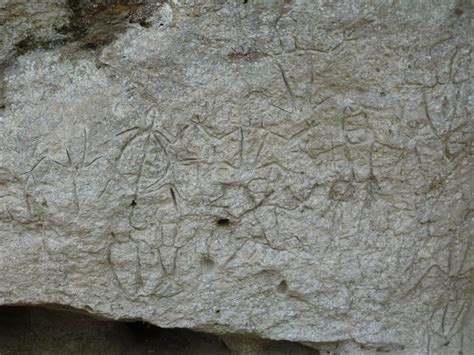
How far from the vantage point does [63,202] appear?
235 centimetres

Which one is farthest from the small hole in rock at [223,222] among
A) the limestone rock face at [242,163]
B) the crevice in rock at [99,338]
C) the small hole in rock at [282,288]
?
the crevice in rock at [99,338]

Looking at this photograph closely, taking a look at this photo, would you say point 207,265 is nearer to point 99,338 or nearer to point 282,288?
point 282,288

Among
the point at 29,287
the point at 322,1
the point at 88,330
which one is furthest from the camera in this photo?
the point at 88,330

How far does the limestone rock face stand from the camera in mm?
2303

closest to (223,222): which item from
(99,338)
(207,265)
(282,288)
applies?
(207,265)

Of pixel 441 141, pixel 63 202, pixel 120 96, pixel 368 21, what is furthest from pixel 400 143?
pixel 63 202

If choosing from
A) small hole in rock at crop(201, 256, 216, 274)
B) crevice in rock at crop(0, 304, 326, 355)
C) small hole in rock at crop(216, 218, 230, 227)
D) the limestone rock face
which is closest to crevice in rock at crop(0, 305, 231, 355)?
crevice in rock at crop(0, 304, 326, 355)

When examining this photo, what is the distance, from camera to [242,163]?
7.80ft

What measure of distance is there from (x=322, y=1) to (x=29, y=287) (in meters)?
1.04

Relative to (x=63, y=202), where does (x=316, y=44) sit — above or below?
above

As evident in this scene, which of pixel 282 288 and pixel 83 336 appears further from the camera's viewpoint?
pixel 83 336

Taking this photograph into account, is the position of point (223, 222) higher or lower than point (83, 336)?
higher

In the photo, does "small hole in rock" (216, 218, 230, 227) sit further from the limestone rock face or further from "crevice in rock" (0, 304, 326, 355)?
"crevice in rock" (0, 304, 326, 355)

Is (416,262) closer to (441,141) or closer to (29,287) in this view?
(441,141)
